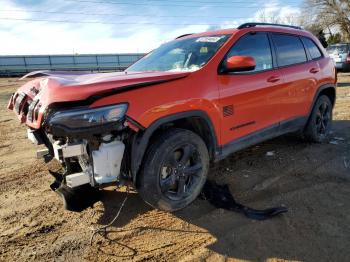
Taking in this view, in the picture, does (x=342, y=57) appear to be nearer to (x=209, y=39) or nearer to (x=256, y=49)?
(x=256, y=49)

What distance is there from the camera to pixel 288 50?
17.0 feet

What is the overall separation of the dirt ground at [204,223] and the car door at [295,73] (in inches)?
31.2

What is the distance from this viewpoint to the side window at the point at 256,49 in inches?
169

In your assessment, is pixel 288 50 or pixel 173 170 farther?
pixel 288 50

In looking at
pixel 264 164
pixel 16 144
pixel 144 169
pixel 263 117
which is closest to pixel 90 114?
pixel 144 169

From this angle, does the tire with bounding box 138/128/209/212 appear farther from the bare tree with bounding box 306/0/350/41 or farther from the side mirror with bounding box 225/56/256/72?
the bare tree with bounding box 306/0/350/41

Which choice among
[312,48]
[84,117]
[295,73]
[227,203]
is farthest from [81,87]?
[312,48]

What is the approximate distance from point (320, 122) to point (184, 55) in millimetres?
2978

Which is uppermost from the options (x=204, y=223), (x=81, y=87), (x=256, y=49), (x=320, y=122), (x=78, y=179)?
(x=256, y=49)

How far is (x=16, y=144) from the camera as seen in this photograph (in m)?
6.65

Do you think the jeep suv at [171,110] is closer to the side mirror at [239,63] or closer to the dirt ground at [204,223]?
the side mirror at [239,63]

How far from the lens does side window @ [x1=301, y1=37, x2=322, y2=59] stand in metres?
5.68

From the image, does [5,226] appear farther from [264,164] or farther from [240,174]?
[264,164]

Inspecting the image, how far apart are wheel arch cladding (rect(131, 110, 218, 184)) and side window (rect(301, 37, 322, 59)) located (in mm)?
2773
